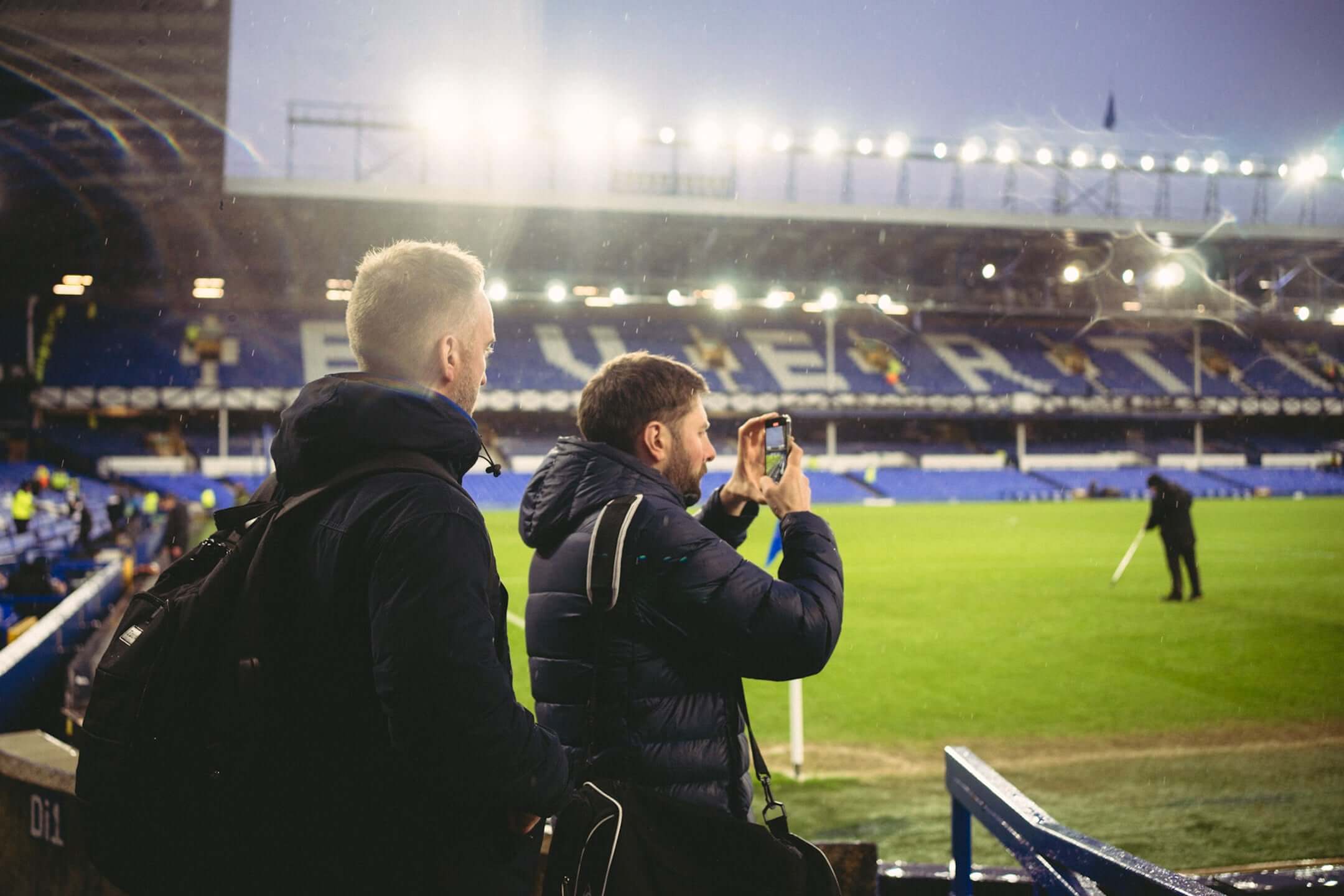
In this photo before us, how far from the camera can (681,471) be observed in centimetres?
199

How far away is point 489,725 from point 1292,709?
7337mm

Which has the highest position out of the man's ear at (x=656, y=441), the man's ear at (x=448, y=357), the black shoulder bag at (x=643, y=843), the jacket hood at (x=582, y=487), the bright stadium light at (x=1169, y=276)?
the bright stadium light at (x=1169, y=276)

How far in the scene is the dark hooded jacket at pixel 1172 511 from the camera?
1086cm

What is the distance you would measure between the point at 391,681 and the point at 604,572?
1.68 feet

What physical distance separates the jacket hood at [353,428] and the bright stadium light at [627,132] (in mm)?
32422

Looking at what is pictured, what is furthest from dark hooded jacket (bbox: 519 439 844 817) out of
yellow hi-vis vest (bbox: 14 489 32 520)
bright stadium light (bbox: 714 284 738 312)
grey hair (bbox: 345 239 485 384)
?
bright stadium light (bbox: 714 284 738 312)

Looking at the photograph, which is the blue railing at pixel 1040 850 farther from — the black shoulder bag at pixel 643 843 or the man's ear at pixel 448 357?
the man's ear at pixel 448 357

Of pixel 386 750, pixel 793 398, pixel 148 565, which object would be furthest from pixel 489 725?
pixel 793 398

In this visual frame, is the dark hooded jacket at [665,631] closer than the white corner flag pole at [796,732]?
Yes

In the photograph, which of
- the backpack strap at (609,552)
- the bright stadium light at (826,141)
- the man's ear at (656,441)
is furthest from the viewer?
the bright stadium light at (826,141)

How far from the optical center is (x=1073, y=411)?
39688 millimetres

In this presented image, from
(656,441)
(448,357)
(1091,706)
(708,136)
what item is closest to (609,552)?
(656,441)

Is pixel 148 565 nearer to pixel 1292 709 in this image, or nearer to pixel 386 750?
pixel 386 750

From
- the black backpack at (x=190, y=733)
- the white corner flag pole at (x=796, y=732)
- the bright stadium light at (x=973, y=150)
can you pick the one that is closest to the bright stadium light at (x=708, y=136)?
the bright stadium light at (x=973, y=150)
